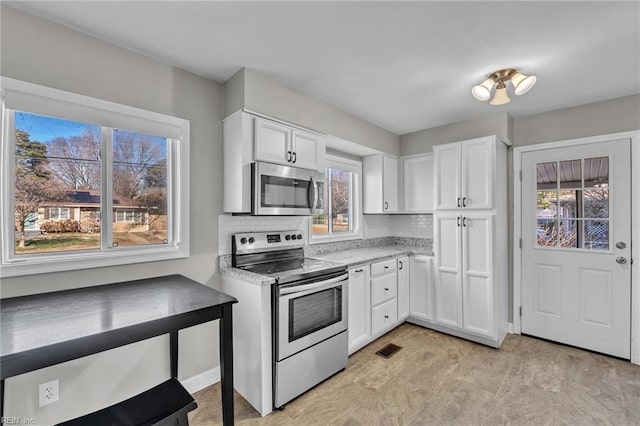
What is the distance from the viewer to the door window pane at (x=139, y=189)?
1992mm

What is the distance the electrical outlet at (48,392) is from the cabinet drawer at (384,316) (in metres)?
2.37

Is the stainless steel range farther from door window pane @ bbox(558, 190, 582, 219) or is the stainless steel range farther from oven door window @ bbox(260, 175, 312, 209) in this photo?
door window pane @ bbox(558, 190, 582, 219)

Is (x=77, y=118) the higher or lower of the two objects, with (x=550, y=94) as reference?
lower

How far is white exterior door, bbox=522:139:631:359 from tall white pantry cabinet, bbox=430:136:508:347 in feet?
0.93

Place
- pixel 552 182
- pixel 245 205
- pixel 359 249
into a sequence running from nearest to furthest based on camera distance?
pixel 245 205 < pixel 552 182 < pixel 359 249

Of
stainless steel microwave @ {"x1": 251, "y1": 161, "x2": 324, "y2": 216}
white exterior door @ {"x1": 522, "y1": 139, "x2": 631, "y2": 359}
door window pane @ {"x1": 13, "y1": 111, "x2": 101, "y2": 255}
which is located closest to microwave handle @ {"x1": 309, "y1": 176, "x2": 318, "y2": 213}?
stainless steel microwave @ {"x1": 251, "y1": 161, "x2": 324, "y2": 216}

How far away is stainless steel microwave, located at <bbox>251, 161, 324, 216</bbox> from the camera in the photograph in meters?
2.25

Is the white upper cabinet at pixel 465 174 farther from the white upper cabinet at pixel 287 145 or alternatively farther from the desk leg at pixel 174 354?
the desk leg at pixel 174 354

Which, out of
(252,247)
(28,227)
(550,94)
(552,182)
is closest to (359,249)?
(252,247)

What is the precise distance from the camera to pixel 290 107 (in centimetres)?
251

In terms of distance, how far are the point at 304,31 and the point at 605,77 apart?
2445mm

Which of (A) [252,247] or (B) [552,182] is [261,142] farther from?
(B) [552,182]

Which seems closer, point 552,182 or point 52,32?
point 52,32

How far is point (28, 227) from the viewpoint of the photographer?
168cm
